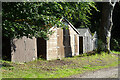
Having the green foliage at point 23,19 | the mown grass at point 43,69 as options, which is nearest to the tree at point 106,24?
the mown grass at point 43,69

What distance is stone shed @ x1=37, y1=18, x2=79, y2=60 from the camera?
1423 centimetres

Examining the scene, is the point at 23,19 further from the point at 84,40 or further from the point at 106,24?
the point at 84,40

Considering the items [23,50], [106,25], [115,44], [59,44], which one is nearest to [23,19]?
[23,50]

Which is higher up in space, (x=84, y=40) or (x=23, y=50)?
(x=84, y=40)

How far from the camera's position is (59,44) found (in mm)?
15719

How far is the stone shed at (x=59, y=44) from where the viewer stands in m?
14.2

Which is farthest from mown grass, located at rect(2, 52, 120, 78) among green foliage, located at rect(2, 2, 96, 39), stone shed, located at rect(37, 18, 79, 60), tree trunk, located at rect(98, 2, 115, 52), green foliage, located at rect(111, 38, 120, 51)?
green foliage, located at rect(111, 38, 120, 51)

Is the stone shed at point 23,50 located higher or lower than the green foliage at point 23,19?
lower

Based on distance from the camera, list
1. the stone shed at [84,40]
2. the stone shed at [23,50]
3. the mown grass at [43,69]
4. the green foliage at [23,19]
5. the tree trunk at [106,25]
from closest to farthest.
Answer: the mown grass at [43,69], the green foliage at [23,19], the stone shed at [23,50], the tree trunk at [106,25], the stone shed at [84,40]

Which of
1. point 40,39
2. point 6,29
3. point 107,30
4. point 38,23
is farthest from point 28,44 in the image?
point 107,30

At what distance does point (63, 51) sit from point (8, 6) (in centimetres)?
746

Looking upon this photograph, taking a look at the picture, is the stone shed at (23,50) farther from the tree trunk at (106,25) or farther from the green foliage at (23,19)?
the tree trunk at (106,25)

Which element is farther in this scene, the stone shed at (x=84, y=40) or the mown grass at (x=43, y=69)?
the stone shed at (x=84, y=40)

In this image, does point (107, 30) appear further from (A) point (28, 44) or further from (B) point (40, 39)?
(A) point (28, 44)
